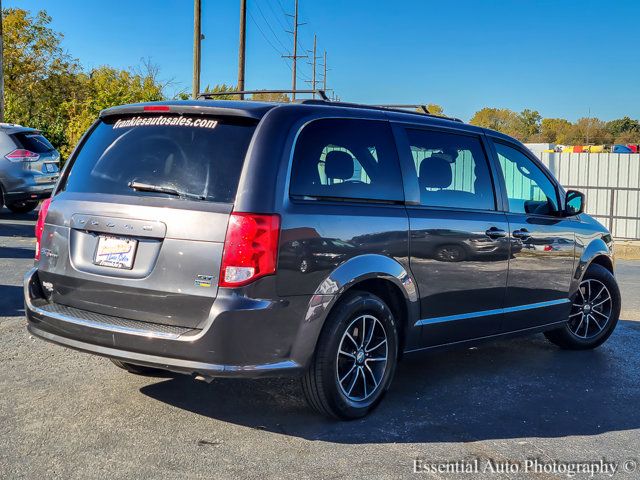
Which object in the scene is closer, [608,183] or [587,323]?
[587,323]

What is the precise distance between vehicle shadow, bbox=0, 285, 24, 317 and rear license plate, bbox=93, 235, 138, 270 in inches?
127

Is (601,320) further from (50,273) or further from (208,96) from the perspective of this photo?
(50,273)

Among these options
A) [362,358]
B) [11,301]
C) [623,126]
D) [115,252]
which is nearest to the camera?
[115,252]

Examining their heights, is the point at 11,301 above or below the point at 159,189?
below

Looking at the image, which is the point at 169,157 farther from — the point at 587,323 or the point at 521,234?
the point at 587,323

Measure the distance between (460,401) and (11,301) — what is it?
479 cm

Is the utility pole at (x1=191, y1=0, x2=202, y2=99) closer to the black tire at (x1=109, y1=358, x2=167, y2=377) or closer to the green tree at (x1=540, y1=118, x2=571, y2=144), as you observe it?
the black tire at (x1=109, y1=358, x2=167, y2=377)

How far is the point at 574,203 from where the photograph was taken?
21.8 ft

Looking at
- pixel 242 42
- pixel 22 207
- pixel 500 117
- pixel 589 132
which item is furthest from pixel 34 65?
pixel 500 117

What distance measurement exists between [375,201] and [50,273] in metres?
1.98

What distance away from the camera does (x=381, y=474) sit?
3941 millimetres

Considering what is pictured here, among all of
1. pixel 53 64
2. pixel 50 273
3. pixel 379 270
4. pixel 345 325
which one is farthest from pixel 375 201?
pixel 53 64

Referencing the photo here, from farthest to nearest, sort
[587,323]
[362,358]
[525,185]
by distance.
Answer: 1. [587,323]
2. [525,185]
3. [362,358]

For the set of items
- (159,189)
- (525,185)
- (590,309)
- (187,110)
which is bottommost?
(590,309)
